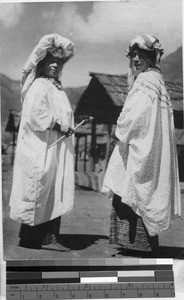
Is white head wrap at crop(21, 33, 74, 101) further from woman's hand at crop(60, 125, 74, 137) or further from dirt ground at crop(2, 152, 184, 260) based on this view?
dirt ground at crop(2, 152, 184, 260)

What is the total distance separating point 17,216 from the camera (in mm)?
3824

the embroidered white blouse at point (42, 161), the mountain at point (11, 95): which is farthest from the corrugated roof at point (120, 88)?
the embroidered white blouse at point (42, 161)

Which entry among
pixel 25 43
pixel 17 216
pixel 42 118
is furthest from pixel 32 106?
pixel 17 216

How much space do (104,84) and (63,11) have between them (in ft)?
1.57

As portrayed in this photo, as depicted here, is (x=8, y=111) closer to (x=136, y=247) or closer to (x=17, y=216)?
(x=17, y=216)

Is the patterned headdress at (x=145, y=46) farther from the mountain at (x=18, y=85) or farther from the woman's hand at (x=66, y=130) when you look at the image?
the woman's hand at (x=66, y=130)

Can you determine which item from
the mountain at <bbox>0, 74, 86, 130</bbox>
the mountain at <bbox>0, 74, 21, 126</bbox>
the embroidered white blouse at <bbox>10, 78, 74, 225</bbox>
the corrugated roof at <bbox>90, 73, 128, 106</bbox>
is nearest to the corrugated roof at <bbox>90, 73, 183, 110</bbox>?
the corrugated roof at <bbox>90, 73, 128, 106</bbox>

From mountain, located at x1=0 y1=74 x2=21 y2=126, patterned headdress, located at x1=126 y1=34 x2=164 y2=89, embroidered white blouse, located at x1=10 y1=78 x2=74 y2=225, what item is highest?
patterned headdress, located at x1=126 y1=34 x2=164 y2=89

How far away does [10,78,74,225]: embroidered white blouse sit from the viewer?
12.5ft

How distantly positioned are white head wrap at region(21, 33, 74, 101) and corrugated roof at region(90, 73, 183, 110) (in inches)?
8.0

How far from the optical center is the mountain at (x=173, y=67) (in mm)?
3832

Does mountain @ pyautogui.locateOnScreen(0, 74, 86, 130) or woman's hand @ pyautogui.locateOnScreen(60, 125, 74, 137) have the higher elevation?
mountain @ pyautogui.locateOnScreen(0, 74, 86, 130)

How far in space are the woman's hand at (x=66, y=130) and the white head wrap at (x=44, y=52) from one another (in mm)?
295

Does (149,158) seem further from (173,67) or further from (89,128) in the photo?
(173,67)
